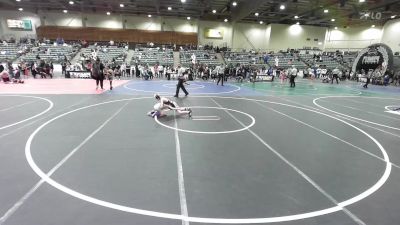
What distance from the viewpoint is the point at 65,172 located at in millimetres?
4734

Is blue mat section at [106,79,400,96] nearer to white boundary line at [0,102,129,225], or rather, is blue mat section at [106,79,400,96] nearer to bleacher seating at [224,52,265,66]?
white boundary line at [0,102,129,225]

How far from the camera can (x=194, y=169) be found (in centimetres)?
502

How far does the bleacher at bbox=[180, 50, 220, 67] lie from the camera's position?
33.6 metres

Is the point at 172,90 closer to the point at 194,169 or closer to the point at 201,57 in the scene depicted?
the point at 194,169

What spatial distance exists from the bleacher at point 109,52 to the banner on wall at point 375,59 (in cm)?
2844

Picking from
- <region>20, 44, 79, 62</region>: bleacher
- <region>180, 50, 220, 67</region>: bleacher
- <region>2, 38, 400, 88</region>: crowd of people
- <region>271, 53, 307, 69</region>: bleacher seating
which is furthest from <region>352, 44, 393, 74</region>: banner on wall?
<region>20, 44, 79, 62</region>: bleacher

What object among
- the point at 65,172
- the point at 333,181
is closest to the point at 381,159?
the point at 333,181

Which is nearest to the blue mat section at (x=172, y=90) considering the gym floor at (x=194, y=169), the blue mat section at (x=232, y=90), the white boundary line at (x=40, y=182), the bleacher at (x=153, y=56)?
Result: the blue mat section at (x=232, y=90)

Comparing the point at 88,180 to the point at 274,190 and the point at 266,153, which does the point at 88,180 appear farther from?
the point at 266,153

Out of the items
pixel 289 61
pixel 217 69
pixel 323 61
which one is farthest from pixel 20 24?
pixel 323 61

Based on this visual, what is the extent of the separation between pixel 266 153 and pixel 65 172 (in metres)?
4.05

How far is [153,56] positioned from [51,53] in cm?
1199

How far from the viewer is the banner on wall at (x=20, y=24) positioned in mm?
37528

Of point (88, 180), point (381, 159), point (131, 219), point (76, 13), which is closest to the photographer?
point (131, 219)
